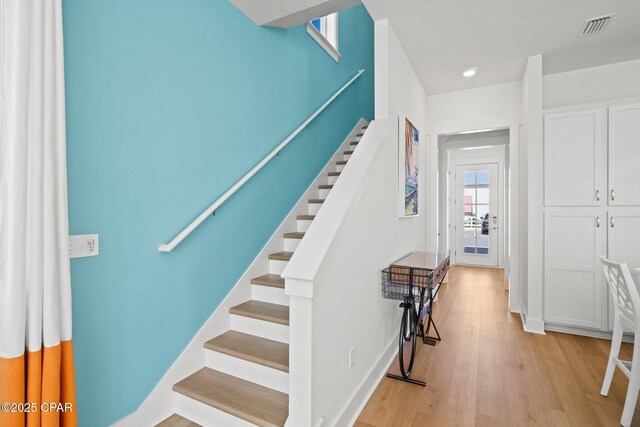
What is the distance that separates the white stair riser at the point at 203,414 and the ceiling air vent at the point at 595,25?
3.92 metres

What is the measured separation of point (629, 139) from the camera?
2920 millimetres

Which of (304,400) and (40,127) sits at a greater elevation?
(40,127)

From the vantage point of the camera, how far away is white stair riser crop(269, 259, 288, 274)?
266cm

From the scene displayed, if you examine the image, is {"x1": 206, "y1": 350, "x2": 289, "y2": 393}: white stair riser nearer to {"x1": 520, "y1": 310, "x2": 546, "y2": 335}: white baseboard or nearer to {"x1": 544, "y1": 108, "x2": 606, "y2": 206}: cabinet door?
{"x1": 520, "y1": 310, "x2": 546, "y2": 335}: white baseboard

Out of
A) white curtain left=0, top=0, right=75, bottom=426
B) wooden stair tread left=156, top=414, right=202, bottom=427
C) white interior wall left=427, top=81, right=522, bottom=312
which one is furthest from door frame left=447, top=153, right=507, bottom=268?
white curtain left=0, top=0, right=75, bottom=426

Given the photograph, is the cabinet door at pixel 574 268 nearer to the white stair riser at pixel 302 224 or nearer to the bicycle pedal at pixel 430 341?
the bicycle pedal at pixel 430 341

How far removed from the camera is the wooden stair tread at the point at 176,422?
178 cm

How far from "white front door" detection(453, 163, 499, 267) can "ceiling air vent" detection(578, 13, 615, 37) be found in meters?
4.11

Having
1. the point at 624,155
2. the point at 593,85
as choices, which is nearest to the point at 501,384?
the point at 624,155

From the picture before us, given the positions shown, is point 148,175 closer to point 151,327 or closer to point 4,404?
point 151,327

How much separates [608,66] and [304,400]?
4427 mm

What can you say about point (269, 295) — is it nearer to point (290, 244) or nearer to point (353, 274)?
point (290, 244)

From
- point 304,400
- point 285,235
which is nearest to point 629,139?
point 285,235

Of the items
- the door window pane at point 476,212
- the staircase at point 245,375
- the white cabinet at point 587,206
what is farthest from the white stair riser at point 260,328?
the door window pane at point 476,212
